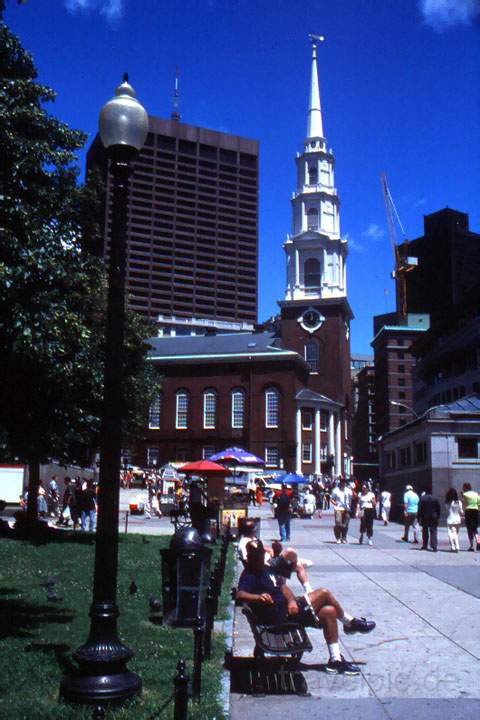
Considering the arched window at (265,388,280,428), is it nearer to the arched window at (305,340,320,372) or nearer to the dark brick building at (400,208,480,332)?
the arched window at (305,340,320,372)

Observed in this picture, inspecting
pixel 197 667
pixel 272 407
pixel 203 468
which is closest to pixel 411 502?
pixel 203 468

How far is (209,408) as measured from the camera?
79.9 m

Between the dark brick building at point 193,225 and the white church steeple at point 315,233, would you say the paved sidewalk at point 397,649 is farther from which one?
the dark brick building at point 193,225

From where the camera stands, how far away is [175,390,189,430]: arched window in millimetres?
80688

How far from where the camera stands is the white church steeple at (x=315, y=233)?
83938 millimetres

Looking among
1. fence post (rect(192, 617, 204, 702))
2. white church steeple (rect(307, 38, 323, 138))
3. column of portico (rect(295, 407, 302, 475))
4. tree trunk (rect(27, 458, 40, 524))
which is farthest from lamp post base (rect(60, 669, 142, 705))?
white church steeple (rect(307, 38, 323, 138))

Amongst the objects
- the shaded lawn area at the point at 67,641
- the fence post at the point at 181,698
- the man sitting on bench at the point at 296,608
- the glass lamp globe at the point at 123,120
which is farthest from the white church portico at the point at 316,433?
the fence post at the point at 181,698

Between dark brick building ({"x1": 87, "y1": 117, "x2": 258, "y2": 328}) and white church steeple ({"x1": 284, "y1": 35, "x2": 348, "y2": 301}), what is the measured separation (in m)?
69.5

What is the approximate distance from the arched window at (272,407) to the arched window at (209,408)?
595 centimetres

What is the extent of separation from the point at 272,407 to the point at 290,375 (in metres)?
3.84

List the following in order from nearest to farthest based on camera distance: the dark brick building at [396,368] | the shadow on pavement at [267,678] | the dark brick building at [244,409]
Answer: the shadow on pavement at [267,678] < the dark brick building at [244,409] < the dark brick building at [396,368]

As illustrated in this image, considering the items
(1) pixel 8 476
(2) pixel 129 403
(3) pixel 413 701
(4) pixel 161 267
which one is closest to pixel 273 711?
(3) pixel 413 701

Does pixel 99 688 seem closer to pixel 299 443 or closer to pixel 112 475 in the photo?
pixel 112 475

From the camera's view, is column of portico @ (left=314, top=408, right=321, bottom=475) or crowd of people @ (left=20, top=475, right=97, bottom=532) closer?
crowd of people @ (left=20, top=475, right=97, bottom=532)
